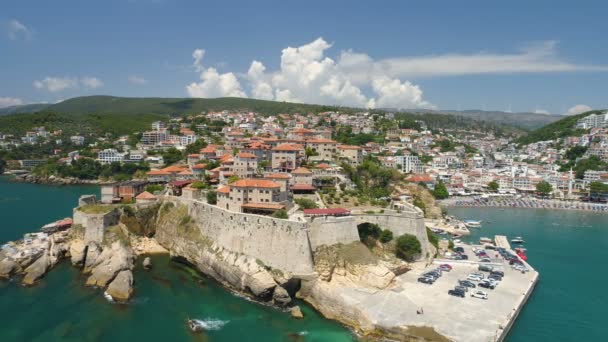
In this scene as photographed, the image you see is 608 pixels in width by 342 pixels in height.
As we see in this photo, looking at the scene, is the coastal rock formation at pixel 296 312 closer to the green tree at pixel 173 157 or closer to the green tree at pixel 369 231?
the green tree at pixel 369 231

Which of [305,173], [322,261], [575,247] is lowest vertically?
[575,247]

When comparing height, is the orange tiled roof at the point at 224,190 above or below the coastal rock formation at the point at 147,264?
above

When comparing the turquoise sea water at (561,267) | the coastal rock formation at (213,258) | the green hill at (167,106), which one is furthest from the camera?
the green hill at (167,106)

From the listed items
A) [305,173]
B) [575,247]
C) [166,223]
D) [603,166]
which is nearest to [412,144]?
[603,166]

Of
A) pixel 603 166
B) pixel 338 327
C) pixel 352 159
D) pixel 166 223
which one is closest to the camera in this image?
pixel 338 327

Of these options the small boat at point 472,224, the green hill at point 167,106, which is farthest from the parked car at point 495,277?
the green hill at point 167,106

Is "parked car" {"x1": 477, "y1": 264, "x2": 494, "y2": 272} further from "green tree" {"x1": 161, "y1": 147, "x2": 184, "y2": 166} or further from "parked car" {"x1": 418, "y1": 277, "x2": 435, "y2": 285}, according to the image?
"green tree" {"x1": 161, "y1": 147, "x2": 184, "y2": 166}

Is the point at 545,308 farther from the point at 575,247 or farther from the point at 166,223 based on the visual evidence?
the point at 166,223
